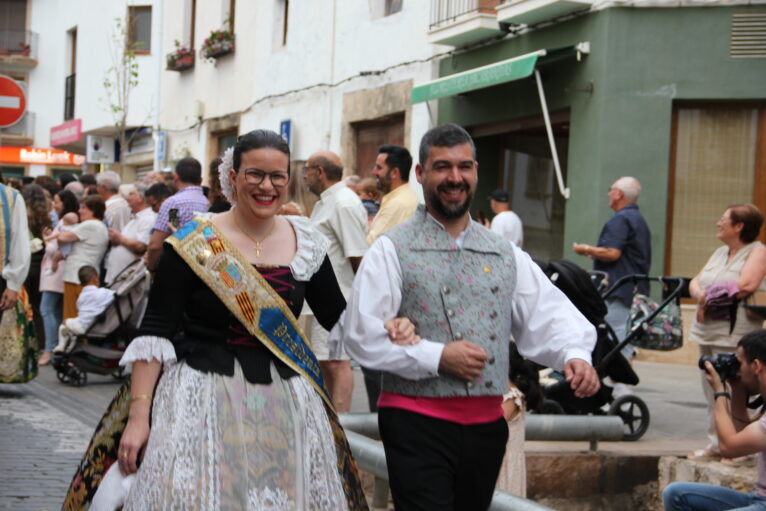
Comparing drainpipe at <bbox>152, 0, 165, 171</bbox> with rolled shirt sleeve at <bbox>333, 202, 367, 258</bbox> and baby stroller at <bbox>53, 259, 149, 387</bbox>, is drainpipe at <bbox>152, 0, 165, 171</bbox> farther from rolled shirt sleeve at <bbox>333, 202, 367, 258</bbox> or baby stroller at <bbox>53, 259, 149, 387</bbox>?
rolled shirt sleeve at <bbox>333, 202, 367, 258</bbox>

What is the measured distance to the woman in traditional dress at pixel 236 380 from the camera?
12.4 feet

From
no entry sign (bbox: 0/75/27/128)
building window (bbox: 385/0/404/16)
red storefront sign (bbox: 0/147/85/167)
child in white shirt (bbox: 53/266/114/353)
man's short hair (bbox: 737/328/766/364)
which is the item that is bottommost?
child in white shirt (bbox: 53/266/114/353)

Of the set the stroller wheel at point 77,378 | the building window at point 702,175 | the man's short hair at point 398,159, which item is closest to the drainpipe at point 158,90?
the building window at point 702,175

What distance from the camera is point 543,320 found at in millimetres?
4074

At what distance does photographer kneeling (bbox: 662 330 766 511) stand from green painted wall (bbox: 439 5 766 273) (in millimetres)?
8154

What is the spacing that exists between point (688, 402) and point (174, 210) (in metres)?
4.63

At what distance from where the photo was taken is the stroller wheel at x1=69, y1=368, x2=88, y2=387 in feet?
36.2

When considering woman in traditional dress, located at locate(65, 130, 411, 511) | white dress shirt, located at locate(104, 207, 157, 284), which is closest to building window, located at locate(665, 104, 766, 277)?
white dress shirt, located at locate(104, 207, 157, 284)

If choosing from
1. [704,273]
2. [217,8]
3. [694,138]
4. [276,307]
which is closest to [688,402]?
[704,273]

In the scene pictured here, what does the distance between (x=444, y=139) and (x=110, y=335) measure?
7663 mm

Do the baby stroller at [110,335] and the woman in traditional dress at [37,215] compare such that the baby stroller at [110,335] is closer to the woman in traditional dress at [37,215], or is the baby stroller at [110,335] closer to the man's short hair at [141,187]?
the woman in traditional dress at [37,215]

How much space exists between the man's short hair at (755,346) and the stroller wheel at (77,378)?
725 cm

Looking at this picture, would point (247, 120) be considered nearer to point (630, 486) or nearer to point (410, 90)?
point (410, 90)

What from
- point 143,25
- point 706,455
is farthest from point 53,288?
point 143,25
